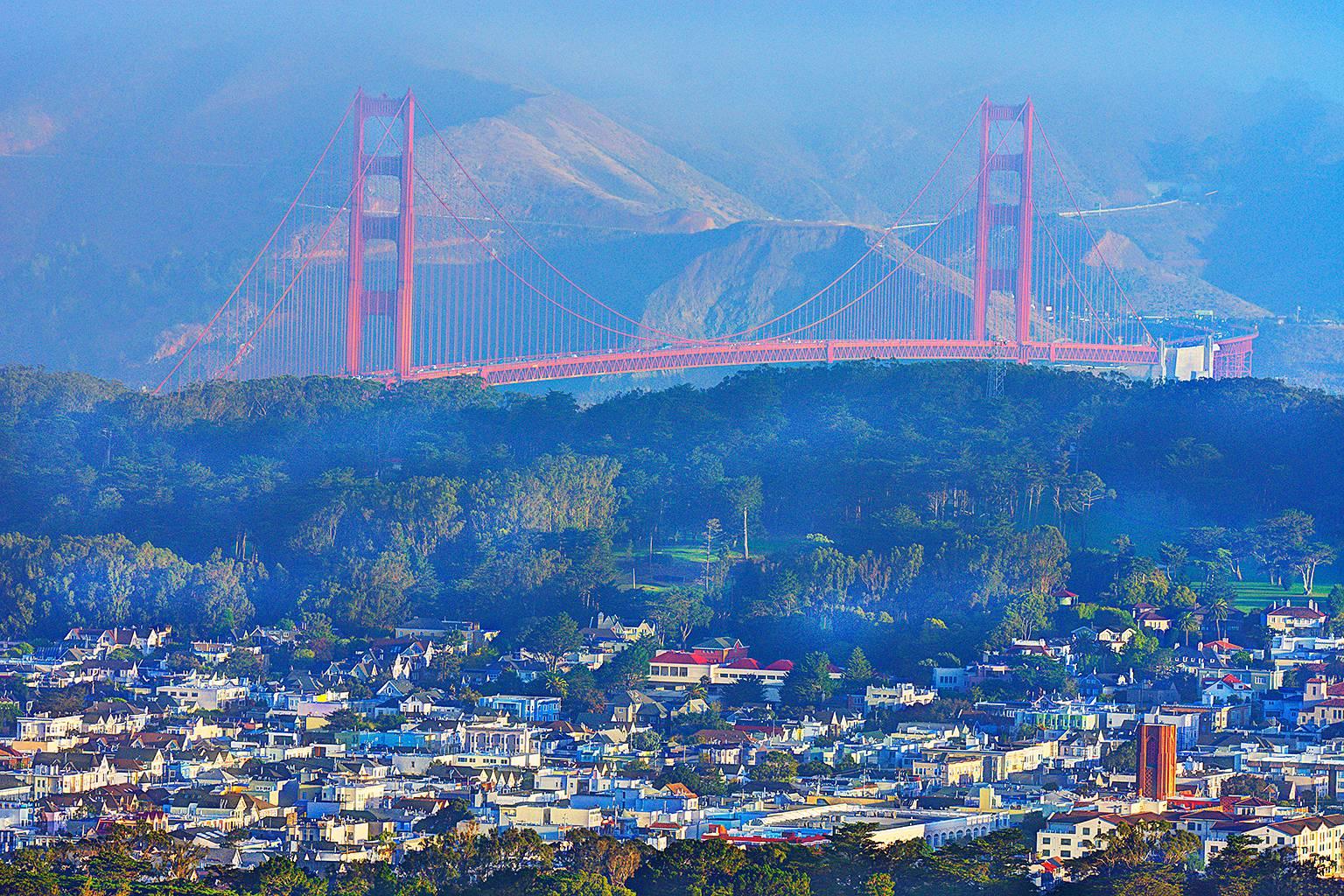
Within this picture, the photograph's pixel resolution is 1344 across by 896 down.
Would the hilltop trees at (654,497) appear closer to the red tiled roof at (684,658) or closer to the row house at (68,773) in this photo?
the red tiled roof at (684,658)

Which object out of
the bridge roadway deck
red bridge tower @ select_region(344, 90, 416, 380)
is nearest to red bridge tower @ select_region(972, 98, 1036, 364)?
the bridge roadway deck

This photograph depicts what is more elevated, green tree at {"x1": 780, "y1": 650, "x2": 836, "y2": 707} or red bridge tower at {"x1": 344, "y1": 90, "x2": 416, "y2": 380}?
red bridge tower at {"x1": 344, "y1": 90, "x2": 416, "y2": 380}

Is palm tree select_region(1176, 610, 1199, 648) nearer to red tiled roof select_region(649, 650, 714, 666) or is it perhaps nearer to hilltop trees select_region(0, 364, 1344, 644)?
hilltop trees select_region(0, 364, 1344, 644)

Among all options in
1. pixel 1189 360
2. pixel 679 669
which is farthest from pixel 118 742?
pixel 1189 360

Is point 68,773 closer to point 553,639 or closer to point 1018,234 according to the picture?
point 553,639

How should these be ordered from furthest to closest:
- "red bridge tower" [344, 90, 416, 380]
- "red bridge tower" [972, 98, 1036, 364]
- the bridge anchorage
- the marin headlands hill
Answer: "red bridge tower" [972, 98, 1036, 364] → the bridge anchorage → "red bridge tower" [344, 90, 416, 380] → the marin headlands hill

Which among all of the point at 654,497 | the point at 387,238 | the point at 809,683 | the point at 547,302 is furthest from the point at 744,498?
the point at 547,302

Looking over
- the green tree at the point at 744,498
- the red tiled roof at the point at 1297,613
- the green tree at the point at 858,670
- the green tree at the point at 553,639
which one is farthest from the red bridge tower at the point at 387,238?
the red tiled roof at the point at 1297,613
